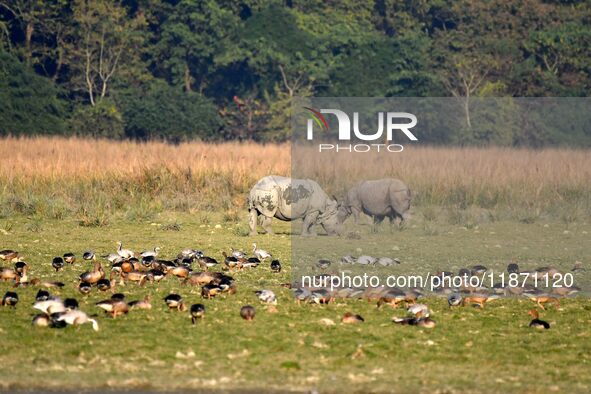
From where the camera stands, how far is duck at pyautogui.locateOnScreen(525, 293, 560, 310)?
13.0m

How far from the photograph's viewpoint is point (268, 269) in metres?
15.3

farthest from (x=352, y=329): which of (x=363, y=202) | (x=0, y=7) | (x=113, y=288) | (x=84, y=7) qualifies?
(x=0, y=7)

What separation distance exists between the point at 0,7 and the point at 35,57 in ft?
10.9

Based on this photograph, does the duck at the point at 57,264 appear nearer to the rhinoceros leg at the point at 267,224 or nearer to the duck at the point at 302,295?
the duck at the point at 302,295

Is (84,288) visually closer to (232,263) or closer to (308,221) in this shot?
(232,263)

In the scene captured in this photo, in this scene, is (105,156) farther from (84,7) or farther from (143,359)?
(143,359)

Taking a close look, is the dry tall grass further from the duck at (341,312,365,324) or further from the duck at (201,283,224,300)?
the duck at (341,312,365,324)

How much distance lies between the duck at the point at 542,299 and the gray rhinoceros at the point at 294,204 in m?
6.81

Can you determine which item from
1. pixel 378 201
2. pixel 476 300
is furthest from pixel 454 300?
pixel 378 201

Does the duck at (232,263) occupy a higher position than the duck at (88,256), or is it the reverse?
the duck at (232,263)

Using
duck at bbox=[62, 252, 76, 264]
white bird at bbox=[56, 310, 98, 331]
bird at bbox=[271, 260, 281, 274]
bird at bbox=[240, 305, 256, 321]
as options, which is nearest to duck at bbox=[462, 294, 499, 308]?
bird at bbox=[240, 305, 256, 321]

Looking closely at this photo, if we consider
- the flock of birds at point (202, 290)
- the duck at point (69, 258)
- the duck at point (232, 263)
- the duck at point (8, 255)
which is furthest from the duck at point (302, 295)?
the duck at point (8, 255)

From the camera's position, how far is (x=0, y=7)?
162 ft

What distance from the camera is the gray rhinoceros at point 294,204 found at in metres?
19.7
